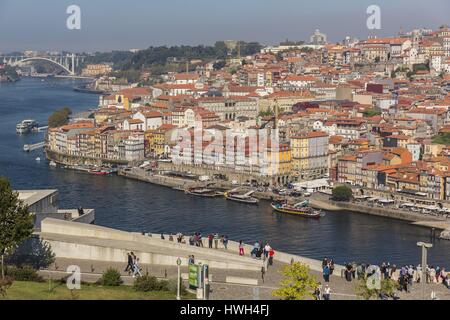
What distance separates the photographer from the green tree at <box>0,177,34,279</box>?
5.33 meters

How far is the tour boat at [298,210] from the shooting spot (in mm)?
12656

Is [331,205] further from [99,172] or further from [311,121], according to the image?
[311,121]

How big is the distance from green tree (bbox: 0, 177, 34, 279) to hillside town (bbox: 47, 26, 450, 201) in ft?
30.1

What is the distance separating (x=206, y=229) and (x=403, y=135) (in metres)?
6.89

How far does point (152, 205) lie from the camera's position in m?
13.3

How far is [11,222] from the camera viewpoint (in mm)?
5391

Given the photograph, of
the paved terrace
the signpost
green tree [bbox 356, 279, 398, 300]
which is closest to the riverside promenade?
the paved terrace

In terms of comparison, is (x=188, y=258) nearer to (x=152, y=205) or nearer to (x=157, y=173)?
(x=152, y=205)

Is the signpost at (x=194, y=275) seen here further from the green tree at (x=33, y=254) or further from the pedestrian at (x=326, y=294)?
the green tree at (x=33, y=254)

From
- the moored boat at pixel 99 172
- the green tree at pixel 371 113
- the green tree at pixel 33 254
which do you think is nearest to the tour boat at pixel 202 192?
the moored boat at pixel 99 172

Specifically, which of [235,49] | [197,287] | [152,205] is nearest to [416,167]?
[152,205]

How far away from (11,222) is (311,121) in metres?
14.5

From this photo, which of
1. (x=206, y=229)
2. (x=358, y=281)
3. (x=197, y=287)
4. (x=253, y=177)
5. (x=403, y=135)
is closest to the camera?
(x=197, y=287)

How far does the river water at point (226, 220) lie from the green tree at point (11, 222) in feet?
15.0
